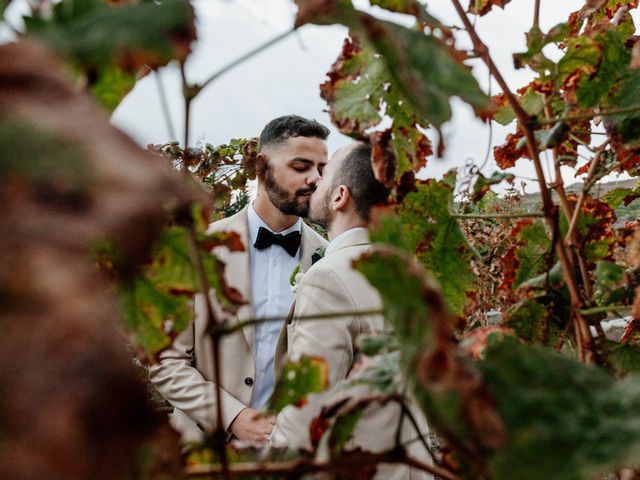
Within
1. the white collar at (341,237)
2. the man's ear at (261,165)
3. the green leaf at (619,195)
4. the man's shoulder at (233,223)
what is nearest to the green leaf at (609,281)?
the green leaf at (619,195)

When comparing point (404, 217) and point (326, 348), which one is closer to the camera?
point (404, 217)

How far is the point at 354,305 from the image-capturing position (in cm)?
179

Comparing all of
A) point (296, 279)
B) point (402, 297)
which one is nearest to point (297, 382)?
point (402, 297)

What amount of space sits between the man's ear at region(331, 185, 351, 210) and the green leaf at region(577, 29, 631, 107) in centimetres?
142

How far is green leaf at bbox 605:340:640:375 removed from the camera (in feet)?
2.81

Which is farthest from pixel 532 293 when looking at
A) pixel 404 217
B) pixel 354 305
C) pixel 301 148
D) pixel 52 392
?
pixel 301 148

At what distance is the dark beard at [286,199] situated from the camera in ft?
10.5

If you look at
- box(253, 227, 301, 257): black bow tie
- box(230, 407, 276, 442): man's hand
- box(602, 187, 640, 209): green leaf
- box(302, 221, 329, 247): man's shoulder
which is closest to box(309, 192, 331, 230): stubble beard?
box(253, 227, 301, 257): black bow tie

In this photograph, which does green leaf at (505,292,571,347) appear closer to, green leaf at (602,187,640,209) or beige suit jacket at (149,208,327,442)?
green leaf at (602,187,640,209)

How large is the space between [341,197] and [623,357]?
152 cm

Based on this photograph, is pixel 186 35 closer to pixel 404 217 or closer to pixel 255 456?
pixel 255 456

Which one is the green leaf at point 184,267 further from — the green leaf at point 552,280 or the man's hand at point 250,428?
the man's hand at point 250,428

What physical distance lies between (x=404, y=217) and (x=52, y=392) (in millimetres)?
854

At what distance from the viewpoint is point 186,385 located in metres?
2.53
